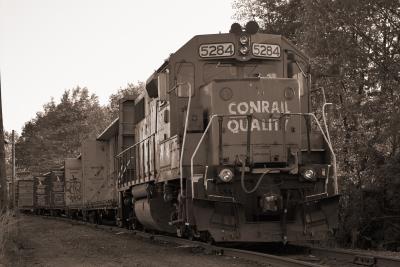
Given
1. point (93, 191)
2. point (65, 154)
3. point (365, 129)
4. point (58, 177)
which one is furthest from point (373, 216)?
point (65, 154)

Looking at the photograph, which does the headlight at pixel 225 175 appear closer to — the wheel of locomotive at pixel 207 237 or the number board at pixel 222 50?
the wheel of locomotive at pixel 207 237

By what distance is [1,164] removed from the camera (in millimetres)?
13016

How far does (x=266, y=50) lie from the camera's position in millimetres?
10664

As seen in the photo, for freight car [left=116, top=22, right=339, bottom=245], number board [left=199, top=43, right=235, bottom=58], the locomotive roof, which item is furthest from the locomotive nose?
the locomotive roof

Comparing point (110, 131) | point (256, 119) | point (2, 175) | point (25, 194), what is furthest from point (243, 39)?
point (25, 194)

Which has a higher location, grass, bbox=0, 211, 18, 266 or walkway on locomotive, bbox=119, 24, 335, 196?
walkway on locomotive, bbox=119, 24, 335, 196

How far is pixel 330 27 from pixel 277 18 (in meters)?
9.45

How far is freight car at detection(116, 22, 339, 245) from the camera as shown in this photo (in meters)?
9.20

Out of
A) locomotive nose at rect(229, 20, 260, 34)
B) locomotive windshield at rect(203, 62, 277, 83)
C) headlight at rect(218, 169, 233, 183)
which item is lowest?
headlight at rect(218, 169, 233, 183)

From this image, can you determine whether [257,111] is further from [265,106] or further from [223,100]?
[223,100]

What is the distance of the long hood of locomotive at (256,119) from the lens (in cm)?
977

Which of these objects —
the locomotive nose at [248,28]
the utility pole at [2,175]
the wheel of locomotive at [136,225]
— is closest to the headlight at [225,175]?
the locomotive nose at [248,28]

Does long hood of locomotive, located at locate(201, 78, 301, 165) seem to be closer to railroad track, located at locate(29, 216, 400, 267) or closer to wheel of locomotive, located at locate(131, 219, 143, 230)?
railroad track, located at locate(29, 216, 400, 267)

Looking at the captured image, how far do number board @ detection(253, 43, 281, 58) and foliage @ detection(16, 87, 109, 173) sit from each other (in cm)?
5327
